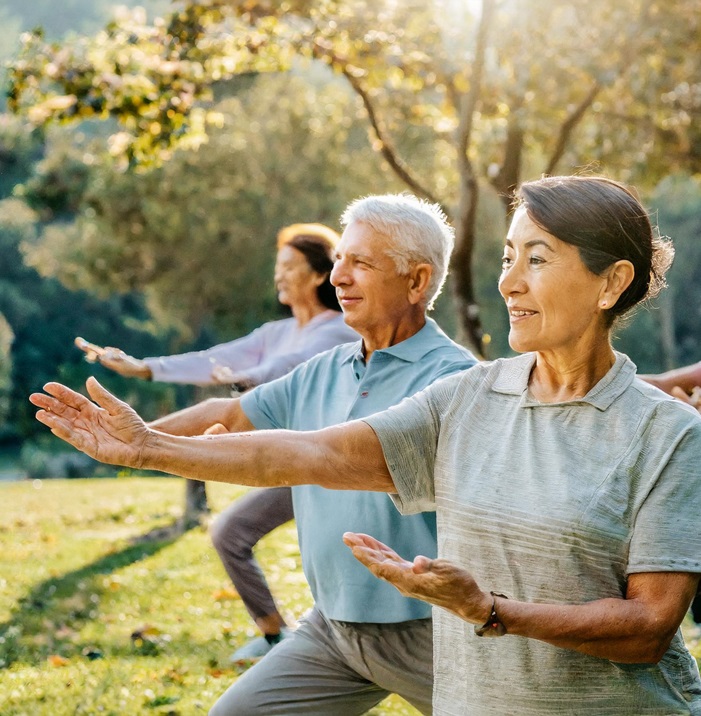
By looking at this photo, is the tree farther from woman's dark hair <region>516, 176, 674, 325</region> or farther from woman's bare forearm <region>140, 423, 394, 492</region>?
woman's bare forearm <region>140, 423, 394, 492</region>

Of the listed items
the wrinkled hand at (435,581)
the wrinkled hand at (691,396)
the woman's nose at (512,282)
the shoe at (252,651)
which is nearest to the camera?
the wrinkled hand at (435,581)

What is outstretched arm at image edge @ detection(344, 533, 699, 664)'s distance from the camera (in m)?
2.13

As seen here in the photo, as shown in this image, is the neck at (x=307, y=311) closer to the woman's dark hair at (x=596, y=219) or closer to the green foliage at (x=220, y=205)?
the woman's dark hair at (x=596, y=219)

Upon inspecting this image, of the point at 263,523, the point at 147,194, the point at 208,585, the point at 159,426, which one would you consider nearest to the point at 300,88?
the point at 147,194

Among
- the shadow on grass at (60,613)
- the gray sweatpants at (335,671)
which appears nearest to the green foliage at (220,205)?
the shadow on grass at (60,613)

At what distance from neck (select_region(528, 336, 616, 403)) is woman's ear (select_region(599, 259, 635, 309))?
10 centimetres

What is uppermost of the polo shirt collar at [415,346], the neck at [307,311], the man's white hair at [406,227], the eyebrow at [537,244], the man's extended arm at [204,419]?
the eyebrow at [537,244]

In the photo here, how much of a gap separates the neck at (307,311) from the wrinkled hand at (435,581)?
3.90 m

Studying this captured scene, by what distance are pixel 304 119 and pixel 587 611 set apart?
25.1m

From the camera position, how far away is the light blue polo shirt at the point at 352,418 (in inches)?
135

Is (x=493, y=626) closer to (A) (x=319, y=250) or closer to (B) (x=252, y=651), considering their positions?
(A) (x=319, y=250)

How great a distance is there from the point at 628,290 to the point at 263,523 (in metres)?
3.43

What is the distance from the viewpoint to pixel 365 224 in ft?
12.3

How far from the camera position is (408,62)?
32.9 feet
